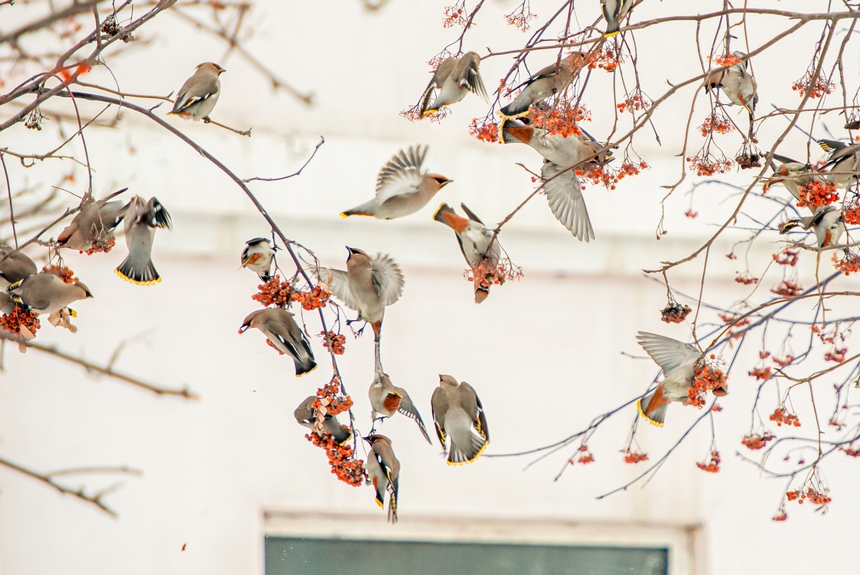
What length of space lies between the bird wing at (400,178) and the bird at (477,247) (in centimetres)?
6

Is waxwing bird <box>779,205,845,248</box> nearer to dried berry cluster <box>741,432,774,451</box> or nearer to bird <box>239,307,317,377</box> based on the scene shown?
dried berry cluster <box>741,432,774,451</box>

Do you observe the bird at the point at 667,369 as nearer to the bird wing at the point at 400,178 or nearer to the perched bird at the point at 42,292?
the bird wing at the point at 400,178

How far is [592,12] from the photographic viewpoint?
386 cm

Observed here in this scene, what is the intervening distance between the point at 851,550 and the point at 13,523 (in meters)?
2.56

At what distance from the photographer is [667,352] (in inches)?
90.7

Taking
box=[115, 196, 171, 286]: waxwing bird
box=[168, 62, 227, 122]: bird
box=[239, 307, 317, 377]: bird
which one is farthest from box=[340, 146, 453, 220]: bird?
box=[168, 62, 227, 122]: bird

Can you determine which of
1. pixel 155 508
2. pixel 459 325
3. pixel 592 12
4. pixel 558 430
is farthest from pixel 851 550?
pixel 155 508

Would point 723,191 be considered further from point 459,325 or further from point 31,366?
point 31,366

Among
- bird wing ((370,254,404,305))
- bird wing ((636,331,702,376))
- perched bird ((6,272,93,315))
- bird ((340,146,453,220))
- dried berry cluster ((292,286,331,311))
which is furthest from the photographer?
bird wing ((636,331,702,376))

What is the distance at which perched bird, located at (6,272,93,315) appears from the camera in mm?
1878

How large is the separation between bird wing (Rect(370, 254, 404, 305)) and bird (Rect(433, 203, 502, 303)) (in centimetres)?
13

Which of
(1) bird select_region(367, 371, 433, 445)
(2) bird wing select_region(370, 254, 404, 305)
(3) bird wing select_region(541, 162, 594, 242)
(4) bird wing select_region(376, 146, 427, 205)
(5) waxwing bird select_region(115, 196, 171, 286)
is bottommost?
(1) bird select_region(367, 371, 433, 445)

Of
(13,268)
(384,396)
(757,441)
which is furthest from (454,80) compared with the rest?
(757,441)

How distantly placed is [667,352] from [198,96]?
1.03 m
